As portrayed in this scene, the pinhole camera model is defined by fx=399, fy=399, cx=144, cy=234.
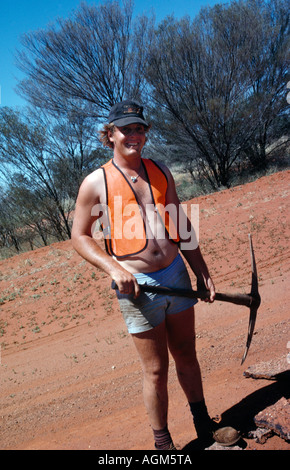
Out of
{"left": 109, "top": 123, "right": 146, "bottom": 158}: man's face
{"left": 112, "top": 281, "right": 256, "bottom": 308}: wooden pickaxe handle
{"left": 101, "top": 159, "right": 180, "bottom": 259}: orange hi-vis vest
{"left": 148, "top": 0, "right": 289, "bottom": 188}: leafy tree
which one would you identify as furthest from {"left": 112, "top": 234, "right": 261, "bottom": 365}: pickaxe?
{"left": 148, "top": 0, "right": 289, "bottom": 188}: leafy tree

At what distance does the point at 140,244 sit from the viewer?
216cm

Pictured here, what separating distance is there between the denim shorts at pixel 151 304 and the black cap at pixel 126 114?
0.84 m

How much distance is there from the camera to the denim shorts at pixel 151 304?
217 centimetres

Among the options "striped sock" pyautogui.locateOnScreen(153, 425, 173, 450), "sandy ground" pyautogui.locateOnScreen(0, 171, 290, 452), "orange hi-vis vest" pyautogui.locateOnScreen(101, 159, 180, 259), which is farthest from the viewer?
"sandy ground" pyautogui.locateOnScreen(0, 171, 290, 452)

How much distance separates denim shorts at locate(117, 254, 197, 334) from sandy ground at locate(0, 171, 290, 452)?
38.4 inches

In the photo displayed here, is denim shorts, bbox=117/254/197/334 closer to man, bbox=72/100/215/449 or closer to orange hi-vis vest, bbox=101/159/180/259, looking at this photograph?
man, bbox=72/100/215/449

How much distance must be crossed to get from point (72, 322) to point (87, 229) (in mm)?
3537

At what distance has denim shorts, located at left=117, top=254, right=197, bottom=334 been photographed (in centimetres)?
217

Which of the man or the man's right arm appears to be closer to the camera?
the man's right arm

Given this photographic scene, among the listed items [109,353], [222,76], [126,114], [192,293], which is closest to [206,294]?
[192,293]

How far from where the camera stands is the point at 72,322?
5520 mm

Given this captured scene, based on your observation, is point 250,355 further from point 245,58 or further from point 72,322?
point 245,58

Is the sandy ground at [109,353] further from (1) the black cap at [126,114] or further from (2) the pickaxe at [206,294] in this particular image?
(1) the black cap at [126,114]
